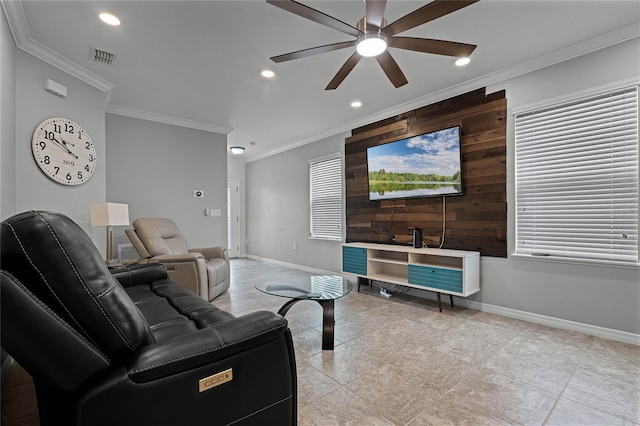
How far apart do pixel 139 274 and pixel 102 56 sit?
2113 millimetres

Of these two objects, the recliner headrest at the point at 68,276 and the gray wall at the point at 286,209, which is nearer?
the recliner headrest at the point at 68,276

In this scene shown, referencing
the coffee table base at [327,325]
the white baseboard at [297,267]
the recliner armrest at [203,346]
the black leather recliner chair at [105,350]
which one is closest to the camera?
the black leather recliner chair at [105,350]

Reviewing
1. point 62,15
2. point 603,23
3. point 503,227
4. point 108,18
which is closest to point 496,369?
point 503,227

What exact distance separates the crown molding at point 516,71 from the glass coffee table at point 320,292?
2.56 meters

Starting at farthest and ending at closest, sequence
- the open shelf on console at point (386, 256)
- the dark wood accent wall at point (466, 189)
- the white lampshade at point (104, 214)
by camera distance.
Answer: the open shelf on console at point (386, 256)
the dark wood accent wall at point (466, 189)
the white lampshade at point (104, 214)

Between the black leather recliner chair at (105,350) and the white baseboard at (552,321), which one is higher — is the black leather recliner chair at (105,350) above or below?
above

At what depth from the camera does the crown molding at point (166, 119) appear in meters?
4.23

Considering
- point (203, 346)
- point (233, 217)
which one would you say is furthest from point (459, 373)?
point (233, 217)

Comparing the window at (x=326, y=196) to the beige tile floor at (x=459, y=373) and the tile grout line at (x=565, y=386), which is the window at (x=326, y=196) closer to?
the beige tile floor at (x=459, y=373)

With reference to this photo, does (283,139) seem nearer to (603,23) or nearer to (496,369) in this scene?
(603,23)

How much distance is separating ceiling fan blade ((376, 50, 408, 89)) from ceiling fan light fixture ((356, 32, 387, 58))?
141 mm

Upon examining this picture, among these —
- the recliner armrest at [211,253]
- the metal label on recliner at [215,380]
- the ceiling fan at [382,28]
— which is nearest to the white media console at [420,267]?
the recliner armrest at [211,253]

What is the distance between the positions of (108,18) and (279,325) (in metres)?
2.69

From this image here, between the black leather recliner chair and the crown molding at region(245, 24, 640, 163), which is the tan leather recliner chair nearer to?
the black leather recliner chair
